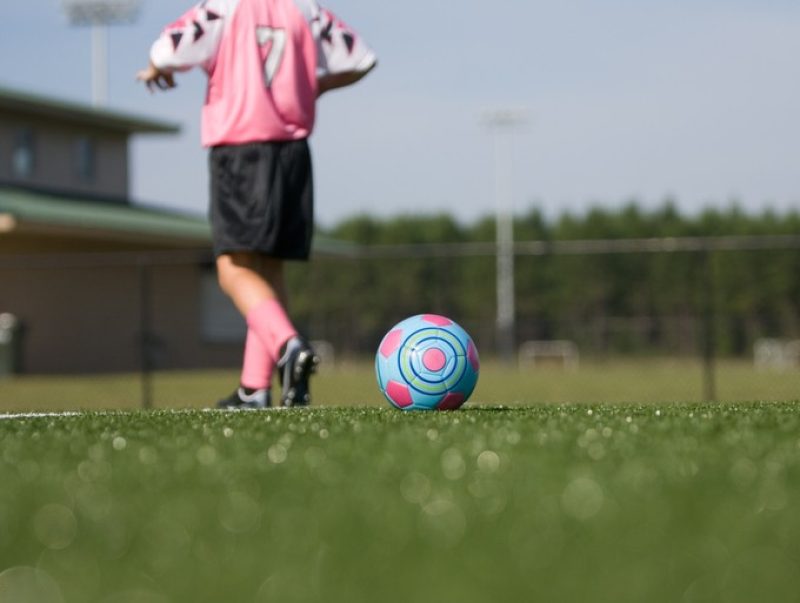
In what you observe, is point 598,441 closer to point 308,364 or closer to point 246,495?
point 246,495

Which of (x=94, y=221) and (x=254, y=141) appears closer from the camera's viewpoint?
(x=254, y=141)

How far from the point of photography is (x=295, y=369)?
20.0 ft

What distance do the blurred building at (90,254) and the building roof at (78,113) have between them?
3 centimetres

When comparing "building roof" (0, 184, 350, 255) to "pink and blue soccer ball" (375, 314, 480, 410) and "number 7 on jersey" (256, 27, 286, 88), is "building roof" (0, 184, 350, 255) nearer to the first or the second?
"number 7 on jersey" (256, 27, 286, 88)

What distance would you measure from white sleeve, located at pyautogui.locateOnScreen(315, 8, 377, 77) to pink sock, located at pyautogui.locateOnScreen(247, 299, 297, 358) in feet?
4.26

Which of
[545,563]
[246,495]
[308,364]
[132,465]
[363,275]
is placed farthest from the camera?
[363,275]

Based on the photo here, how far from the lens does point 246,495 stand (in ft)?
9.12

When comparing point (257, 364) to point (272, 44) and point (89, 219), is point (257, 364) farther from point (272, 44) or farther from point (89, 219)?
point (89, 219)

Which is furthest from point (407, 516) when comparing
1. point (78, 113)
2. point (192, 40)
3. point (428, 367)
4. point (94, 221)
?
point (78, 113)

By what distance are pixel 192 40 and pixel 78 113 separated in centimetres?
2438

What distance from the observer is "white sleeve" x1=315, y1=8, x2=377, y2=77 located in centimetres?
677

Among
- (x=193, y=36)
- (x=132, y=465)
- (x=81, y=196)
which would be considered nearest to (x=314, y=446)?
(x=132, y=465)

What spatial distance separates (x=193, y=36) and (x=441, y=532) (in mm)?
4619

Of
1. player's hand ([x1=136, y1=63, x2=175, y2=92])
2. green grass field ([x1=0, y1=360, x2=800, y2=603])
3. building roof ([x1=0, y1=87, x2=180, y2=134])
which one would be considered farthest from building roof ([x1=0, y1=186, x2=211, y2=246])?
green grass field ([x1=0, y1=360, x2=800, y2=603])
